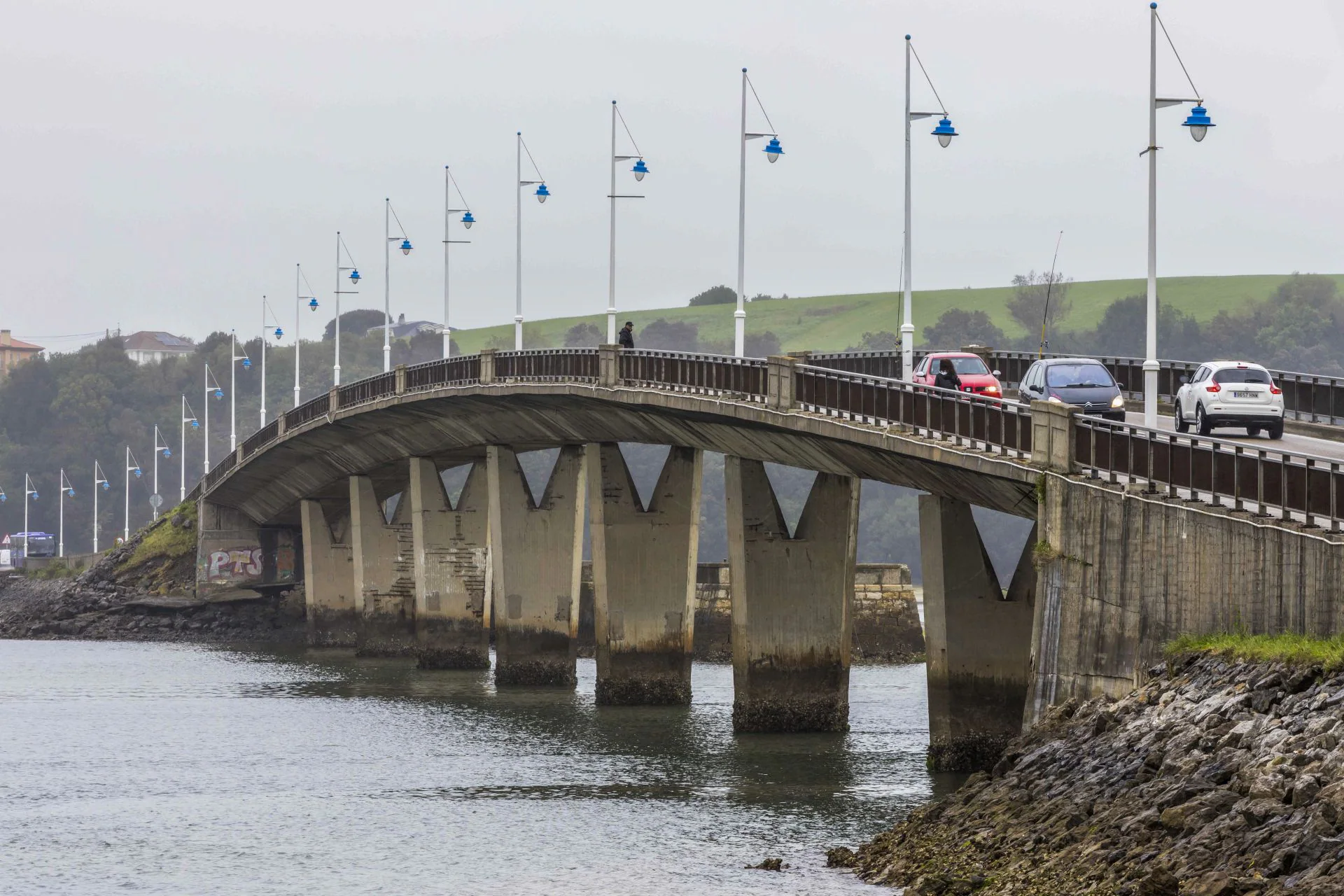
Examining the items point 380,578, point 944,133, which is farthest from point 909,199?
point 380,578

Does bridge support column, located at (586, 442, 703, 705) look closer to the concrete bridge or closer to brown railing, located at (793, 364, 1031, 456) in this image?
the concrete bridge

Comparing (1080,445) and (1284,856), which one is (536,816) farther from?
(1284,856)

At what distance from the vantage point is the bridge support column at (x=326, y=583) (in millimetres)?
109750

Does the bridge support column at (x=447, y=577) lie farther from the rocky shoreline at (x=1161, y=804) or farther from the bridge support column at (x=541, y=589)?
the rocky shoreline at (x=1161, y=804)

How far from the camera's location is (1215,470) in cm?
3312

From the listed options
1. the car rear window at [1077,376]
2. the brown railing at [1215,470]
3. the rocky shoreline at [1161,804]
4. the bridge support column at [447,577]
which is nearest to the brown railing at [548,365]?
the bridge support column at [447,577]

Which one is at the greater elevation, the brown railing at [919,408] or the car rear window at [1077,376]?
the car rear window at [1077,376]

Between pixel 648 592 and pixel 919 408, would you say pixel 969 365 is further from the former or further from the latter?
pixel 648 592

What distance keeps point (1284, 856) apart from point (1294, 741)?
8.52 ft

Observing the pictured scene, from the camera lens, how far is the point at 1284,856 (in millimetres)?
23156

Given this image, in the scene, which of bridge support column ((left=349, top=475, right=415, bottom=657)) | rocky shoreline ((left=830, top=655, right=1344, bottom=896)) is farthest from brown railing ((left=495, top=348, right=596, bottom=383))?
rocky shoreline ((left=830, top=655, right=1344, bottom=896))

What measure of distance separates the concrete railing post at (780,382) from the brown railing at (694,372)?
2.46 ft

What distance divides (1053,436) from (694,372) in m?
19.5

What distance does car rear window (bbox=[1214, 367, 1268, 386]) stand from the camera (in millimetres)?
44594
